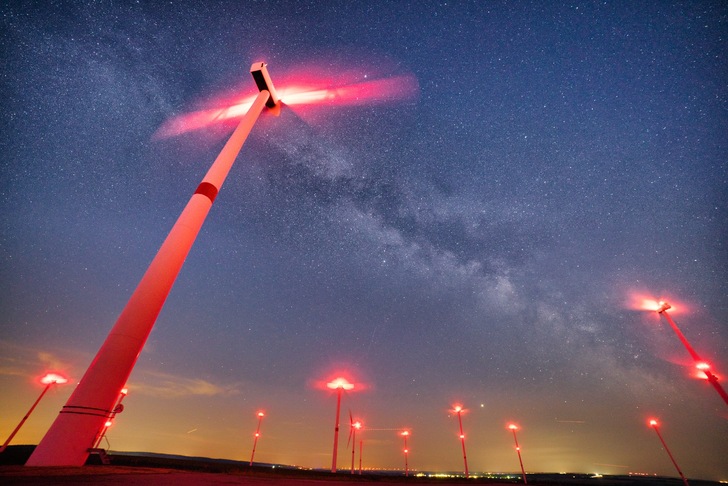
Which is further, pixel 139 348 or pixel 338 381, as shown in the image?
pixel 338 381

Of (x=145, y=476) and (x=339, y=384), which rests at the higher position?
A: (x=339, y=384)

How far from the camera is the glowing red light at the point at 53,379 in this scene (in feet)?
78.3

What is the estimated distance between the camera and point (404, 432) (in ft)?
196

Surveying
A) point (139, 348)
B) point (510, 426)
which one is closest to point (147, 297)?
point (139, 348)

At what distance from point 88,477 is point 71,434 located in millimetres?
2845

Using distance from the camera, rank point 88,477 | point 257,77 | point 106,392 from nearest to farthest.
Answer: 1. point 88,477
2. point 106,392
3. point 257,77

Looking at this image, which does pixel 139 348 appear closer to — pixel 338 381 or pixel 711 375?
pixel 338 381

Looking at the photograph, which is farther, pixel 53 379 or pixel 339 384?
pixel 339 384

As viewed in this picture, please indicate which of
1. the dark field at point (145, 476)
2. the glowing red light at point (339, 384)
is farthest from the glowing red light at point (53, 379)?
the glowing red light at point (339, 384)

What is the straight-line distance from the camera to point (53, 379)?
24.1 m

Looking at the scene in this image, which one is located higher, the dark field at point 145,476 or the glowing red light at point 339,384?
the glowing red light at point 339,384

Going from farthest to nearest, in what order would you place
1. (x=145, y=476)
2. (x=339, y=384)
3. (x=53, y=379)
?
(x=339, y=384)
(x=53, y=379)
(x=145, y=476)

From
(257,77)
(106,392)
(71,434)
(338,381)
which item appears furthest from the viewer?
(338,381)

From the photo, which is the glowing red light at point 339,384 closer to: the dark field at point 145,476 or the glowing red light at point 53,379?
the dark field at point 145,476
